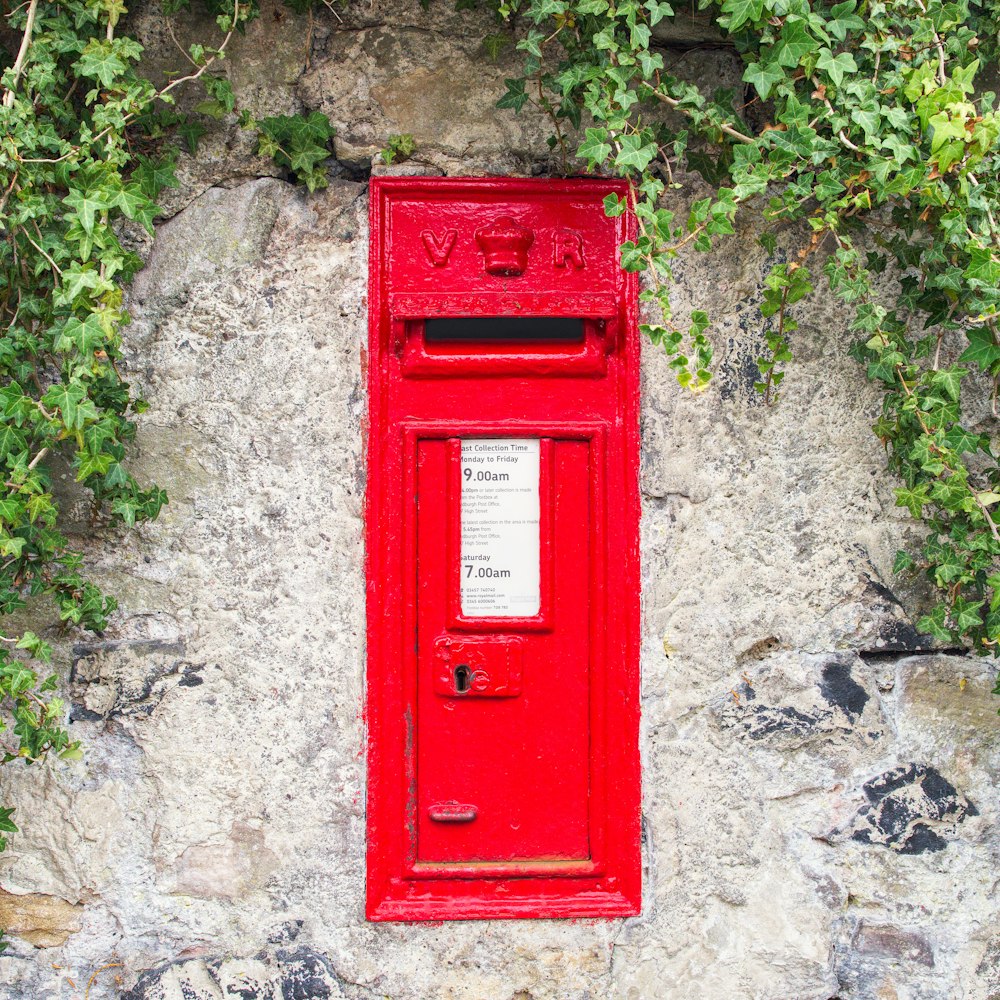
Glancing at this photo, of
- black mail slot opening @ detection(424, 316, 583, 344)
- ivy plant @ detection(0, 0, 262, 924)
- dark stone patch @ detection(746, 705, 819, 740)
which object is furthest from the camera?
dark stone patch @ detection(746, 705, 819, 740)

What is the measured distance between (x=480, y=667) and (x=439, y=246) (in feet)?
2.71

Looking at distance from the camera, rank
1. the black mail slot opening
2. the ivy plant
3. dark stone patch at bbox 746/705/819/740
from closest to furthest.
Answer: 1. the ivy plant
2. the black mail slot opening
3. dark stone patch at bbox 746/705/819/740

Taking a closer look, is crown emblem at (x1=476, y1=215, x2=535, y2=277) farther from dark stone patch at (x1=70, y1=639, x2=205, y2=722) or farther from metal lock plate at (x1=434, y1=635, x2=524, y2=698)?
dark stone patch at (x1=70, y1=639, x2=205, y2=722)

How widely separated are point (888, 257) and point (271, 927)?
1827mm

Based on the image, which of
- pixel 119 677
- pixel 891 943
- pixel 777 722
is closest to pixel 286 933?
pixel 119 677

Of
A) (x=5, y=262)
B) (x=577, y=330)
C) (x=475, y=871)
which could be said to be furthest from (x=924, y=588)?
(x=5, y=262)

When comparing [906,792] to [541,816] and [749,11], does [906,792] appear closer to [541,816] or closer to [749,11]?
[541,816]

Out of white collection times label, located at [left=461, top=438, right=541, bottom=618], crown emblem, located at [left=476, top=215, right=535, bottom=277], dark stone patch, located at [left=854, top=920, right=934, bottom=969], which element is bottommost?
dark stone patch, located at [left=854, top=920, right=934, bottom=969]

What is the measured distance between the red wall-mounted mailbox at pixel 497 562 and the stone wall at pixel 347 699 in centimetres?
7

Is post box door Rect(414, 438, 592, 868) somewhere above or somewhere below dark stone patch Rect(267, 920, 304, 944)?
above

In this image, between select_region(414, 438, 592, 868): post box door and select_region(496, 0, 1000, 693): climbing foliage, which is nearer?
select_region(496, 0, 1000, 693): climbing foliage

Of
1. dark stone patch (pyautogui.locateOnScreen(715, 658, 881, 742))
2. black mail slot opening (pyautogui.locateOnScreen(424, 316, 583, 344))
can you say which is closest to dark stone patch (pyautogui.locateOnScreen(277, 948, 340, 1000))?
dark stone patch (pyautogui.locateOnScreen(715, 658, 881, 742))

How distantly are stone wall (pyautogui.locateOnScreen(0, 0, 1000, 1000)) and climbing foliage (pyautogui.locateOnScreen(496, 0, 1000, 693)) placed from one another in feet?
0.31

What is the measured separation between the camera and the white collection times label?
6.04 ft
